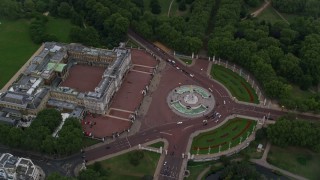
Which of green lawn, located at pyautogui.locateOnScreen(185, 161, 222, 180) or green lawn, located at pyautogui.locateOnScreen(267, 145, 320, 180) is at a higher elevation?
green lawn, located at pyautogui.locateOnScreen(267, 145, 320, 180)

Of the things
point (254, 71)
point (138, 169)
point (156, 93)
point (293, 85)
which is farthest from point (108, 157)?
point (293, 85)

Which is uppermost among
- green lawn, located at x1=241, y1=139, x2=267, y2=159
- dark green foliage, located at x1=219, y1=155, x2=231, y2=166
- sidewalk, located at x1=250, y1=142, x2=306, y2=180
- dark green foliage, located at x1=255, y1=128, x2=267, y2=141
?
dark green foliage, located at x1=255, y1=128, x2=267, y2=141

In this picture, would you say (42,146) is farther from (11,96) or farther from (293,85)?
(293,85)

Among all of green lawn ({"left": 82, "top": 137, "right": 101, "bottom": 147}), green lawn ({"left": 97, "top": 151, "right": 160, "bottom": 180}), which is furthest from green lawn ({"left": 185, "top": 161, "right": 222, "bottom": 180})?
green lawn ({"left": 82, "top": 137, "right": 101, "bottom": 147})

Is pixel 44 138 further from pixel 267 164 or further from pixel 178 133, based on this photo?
pixel 267 164

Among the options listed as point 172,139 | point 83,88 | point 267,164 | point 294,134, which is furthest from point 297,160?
point 83,88

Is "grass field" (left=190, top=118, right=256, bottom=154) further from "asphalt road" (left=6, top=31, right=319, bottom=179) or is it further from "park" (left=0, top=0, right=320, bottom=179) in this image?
"asphalt road" (left=6, top=31, right=319, bottom=179)
